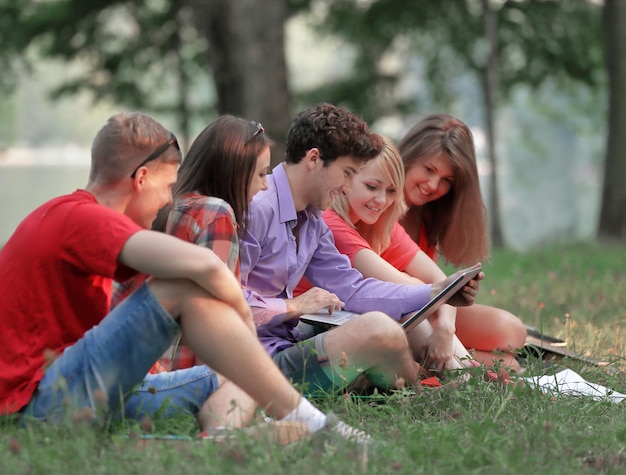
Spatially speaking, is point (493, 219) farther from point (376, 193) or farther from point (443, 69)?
point (376, 193)

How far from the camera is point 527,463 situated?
9.00ft

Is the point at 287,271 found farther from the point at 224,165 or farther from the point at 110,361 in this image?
the point at 110,361

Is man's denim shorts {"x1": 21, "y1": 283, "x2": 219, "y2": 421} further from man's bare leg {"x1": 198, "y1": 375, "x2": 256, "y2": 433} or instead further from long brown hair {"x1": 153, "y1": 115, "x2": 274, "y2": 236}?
long brown hair {"x1": 153, "y1": 115, "x2": 274, "y2": 236}

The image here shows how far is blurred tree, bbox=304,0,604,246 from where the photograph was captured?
13531 millimetres

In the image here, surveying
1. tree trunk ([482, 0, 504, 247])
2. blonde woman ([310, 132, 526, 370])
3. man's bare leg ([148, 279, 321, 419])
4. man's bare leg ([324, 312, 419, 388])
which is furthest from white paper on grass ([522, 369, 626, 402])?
tree trunk ([482, 0, 504, 247])

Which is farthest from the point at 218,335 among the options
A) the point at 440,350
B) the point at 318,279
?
the point at 440,350

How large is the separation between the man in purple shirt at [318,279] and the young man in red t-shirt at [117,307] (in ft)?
1.98

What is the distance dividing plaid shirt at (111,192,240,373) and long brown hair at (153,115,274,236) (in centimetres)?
8

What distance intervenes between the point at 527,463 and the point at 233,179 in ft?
5.00

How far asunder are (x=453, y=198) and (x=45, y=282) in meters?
2.54

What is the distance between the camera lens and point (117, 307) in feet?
9.37

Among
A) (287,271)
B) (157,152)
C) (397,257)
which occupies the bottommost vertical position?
(397,257)

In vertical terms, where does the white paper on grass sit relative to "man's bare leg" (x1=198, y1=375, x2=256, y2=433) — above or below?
below

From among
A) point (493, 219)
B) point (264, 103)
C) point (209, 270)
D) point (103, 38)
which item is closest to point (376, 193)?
point (209, 270)
